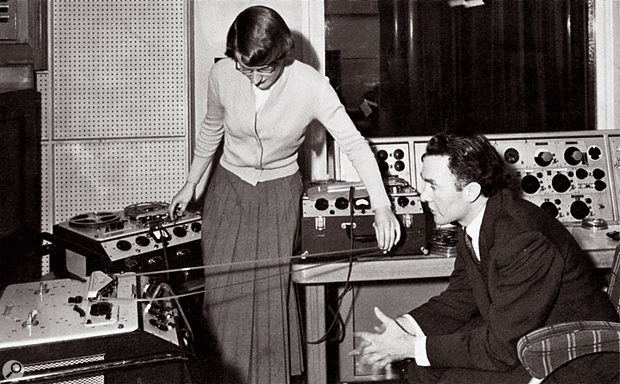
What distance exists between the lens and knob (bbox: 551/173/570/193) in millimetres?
2859

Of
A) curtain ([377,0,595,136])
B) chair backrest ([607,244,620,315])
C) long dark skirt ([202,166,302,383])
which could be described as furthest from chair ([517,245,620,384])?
curtain ([377,0,595,136])

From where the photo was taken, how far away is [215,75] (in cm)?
246

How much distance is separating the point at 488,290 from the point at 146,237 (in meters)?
1.26

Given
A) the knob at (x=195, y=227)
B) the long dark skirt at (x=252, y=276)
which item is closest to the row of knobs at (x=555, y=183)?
the long dark skirt at (x=252, y=276)

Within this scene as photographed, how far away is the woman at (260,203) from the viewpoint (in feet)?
7.81

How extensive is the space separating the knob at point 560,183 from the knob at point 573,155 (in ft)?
0.28

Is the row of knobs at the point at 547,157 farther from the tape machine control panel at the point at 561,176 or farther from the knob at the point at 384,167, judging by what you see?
the knob at the point at 384,167

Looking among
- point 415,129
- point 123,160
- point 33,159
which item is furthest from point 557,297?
point 33,159

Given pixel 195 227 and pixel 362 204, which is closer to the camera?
pixel 362 204

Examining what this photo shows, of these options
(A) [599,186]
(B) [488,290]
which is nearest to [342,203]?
(B) [488,290]

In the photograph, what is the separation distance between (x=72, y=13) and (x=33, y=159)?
648 millimetres

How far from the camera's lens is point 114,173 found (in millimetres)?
2941

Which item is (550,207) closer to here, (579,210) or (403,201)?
(579,210)

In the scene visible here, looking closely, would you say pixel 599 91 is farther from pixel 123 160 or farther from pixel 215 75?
pixel 123 160
